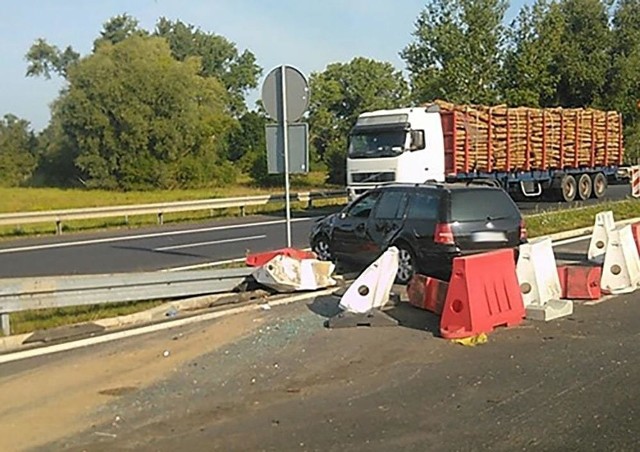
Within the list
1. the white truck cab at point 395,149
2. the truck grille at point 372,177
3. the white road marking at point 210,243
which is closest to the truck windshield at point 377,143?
the white truck cab at point 395,149

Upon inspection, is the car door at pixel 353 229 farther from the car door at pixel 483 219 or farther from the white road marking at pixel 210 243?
the white road marking at pixel 210 243

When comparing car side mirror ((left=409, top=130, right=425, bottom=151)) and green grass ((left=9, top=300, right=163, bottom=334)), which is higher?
car side mirror ((left=409, top=130, right=425, bottom=151))

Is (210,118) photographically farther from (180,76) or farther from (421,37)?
(421,37)

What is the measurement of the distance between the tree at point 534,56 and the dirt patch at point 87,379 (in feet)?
142

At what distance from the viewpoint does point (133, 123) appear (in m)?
61.2

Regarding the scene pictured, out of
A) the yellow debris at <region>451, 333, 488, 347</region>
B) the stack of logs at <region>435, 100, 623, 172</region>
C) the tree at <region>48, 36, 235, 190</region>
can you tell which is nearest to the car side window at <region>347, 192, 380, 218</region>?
the yellow debris at <region>451, 333, 488, 347</region>

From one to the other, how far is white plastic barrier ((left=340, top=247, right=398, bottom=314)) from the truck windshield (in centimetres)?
1560

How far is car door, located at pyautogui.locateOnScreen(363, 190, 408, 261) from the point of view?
1280 centimetres

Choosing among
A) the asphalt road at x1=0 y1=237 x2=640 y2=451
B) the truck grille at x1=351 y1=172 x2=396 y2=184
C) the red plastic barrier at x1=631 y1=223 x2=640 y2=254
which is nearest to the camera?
the asphalt road at x1=0 y1=237 x2=640 y2=451

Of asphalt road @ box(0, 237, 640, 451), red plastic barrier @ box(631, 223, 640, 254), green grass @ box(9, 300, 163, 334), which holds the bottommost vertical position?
asphalt road @ box(0, 237, 640, 451)

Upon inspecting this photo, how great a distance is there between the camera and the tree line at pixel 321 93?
1948 inches

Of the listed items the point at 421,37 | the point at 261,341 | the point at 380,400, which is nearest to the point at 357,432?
the point at 380,400

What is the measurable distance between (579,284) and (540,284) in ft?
3.40

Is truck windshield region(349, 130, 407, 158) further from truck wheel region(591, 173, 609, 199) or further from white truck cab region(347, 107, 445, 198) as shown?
truck wheel region(591, 173, 609, 199)
